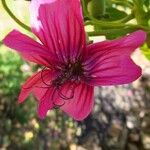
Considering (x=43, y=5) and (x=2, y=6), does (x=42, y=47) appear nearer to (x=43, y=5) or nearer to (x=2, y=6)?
(x=43, y=5)

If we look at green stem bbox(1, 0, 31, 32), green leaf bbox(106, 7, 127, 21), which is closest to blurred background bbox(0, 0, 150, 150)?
green leaf bbox(106, 7, 127, 21)

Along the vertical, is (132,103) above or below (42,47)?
below

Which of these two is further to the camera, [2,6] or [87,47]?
[2,6]

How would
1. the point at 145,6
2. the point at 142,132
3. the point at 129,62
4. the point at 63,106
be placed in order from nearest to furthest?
the point at 129,62
the point at 63,106
the point at 145,6
the point at 142,132

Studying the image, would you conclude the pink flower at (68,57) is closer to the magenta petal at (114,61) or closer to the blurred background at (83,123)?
the magenta petal at (114,61)

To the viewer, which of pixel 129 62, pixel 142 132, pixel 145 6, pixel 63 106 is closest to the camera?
pixel 129 62

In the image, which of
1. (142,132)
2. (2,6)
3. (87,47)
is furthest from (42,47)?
(142,132)

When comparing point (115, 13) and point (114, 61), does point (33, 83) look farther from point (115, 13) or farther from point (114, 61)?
point (115, 13)
